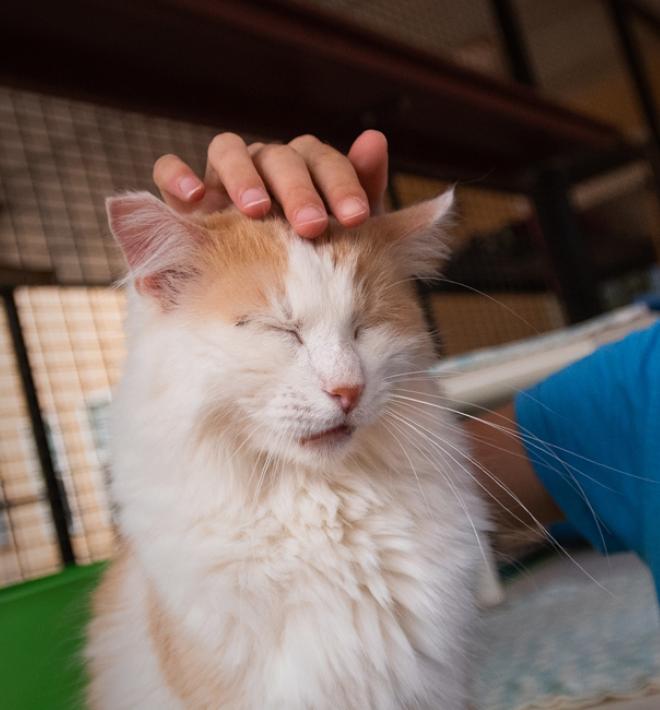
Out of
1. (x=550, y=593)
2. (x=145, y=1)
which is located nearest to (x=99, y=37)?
(x=145, y=1)

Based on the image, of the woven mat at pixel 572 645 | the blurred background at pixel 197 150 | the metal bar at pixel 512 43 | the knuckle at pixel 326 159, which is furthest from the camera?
the metal bar at pixel 512 43

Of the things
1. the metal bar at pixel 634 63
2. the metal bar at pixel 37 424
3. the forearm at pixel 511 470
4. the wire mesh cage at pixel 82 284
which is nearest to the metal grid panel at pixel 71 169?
the wire mesh cage at pixel 82 284

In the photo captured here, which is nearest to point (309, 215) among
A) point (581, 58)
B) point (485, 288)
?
point (485, 288)

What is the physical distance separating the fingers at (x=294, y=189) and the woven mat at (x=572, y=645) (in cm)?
50

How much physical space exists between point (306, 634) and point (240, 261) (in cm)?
36

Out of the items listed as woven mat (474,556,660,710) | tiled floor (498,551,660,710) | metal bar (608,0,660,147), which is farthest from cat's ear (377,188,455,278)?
metal bar (608,0,660,147)

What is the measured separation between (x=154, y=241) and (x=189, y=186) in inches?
3.0

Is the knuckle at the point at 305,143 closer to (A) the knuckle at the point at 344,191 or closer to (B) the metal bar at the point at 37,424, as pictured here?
(A) the knuckle at the point at 344,191

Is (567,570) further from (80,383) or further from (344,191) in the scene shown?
(80,383)

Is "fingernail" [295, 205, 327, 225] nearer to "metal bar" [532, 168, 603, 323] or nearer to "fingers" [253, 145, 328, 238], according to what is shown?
"fingers" [253, 145, 328, 238]

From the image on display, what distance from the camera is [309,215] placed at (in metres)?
0.69

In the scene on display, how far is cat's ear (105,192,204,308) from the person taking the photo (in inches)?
27.0

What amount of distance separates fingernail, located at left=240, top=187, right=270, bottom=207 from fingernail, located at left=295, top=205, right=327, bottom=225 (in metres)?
0.04

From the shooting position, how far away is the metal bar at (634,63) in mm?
3350
